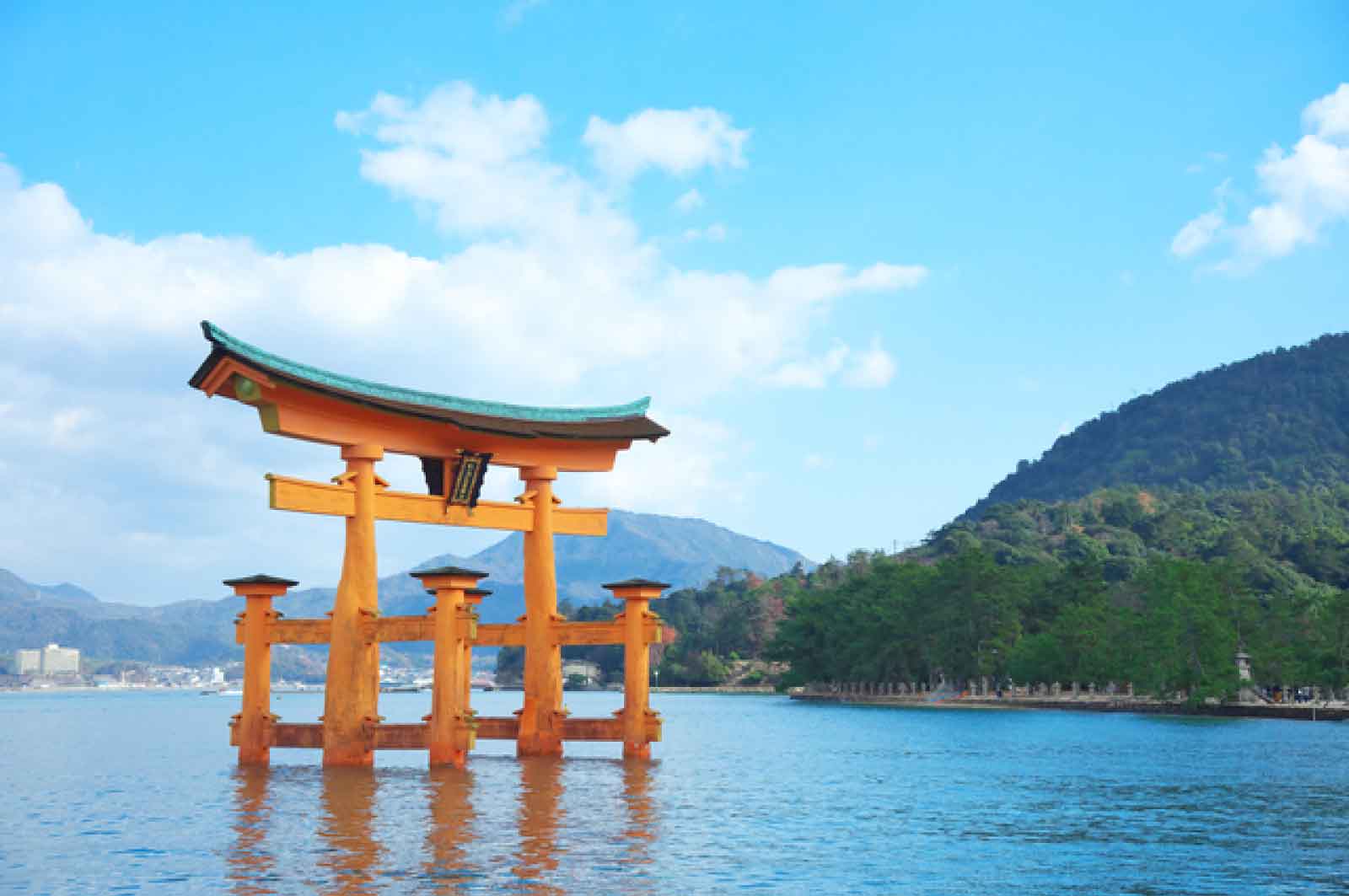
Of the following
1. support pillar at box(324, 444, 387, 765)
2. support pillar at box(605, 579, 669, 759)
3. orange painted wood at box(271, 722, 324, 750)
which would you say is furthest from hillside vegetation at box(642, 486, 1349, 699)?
orange painted wood at box(271, 722, 324, 750)

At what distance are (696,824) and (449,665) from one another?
23.0ft

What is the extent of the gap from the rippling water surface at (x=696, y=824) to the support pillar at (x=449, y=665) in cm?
62

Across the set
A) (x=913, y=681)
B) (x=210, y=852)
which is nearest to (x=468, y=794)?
(x=210, y=852)

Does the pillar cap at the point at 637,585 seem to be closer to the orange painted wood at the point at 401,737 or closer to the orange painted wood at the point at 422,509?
the orange painted wood at the point at 422,509

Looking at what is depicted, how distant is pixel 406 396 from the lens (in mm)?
26250

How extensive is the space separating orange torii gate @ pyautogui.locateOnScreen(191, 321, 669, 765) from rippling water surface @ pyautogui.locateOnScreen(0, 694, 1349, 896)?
90cm

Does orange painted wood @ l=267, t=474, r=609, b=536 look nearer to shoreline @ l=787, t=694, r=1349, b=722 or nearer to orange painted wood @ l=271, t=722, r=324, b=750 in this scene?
orange painted wood @ l=271, t=722, r=324, b=750

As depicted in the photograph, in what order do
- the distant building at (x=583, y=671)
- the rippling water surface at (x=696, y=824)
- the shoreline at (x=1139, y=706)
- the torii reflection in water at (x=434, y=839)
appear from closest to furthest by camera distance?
the torii reflection in water at (x=434, y=839) → the rippling water surface at (x=696, y=824) → the shoreline at (x=1139, y=706) → the distant building at (x=583, y=671)

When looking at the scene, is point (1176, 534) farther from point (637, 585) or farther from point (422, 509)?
point (422, 509)

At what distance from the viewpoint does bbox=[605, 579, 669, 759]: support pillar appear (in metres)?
28.3

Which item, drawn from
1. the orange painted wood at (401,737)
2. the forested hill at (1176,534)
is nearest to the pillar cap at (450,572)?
→ the orange painted wood at (401,737)

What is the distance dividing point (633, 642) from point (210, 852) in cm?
1328

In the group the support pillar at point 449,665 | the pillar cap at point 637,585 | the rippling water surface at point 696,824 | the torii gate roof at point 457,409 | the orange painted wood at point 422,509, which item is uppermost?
the torii gate roof at point 457,409

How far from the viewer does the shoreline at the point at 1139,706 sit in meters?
54.2
